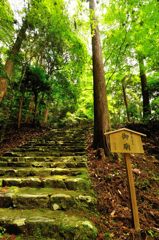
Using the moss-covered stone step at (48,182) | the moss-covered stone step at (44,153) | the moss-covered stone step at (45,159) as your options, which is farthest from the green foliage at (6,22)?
the moss-covered stone step at (48,182)

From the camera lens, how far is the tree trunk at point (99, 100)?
5149 mm

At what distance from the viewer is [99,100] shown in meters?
5.48

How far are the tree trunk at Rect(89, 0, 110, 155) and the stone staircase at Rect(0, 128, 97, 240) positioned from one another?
2.42 ft

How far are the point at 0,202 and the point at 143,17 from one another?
6.65 m

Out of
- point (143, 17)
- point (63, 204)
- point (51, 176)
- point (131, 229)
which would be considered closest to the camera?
point (131, 229)

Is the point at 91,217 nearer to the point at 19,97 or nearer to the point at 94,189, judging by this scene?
the point at 94,189

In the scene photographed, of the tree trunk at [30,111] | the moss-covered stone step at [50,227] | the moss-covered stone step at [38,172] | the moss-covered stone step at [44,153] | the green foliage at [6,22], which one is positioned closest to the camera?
the moss-covered stone step at [50,227]

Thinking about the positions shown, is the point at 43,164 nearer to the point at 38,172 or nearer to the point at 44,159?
the point at 44,159

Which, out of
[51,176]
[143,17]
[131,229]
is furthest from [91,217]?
[143,17]

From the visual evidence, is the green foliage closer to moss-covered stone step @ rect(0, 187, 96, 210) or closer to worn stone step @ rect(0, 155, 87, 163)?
worn stone step @ rect(0, 155, 87, 163)

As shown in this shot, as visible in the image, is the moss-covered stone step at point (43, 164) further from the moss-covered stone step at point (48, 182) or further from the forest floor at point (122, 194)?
the moss-covered stone step at point (48, 182)

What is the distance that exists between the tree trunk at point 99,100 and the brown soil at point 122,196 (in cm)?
44

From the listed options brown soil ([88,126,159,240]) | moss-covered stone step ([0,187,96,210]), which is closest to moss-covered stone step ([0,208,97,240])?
brown soil ([88,126,159,240])

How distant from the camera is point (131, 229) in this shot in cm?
265
